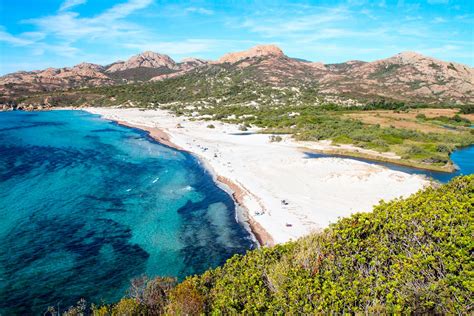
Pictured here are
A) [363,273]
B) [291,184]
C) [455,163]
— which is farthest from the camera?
[455,163]

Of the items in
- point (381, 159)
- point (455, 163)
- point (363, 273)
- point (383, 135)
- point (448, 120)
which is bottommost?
point (455, 163)

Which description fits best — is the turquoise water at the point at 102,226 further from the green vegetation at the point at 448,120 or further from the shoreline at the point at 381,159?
the green vegetation at the point at 448,120

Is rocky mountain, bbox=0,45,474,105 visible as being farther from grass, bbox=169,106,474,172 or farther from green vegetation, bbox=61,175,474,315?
green vegetation, bbox=61,175,474,315

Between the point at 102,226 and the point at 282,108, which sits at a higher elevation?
the point at 282,108

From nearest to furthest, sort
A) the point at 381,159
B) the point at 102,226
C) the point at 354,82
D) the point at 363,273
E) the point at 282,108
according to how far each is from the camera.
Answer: the point at 363,273, the point at 102,226, the point at 381,159, the point at 282,108, the point at 354,82

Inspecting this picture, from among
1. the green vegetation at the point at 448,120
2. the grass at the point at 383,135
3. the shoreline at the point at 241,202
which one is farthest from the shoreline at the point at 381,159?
the green vegetation at the point at 448,120

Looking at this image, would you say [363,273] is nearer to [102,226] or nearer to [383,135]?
[102,226]

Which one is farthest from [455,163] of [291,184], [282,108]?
[282,108]
